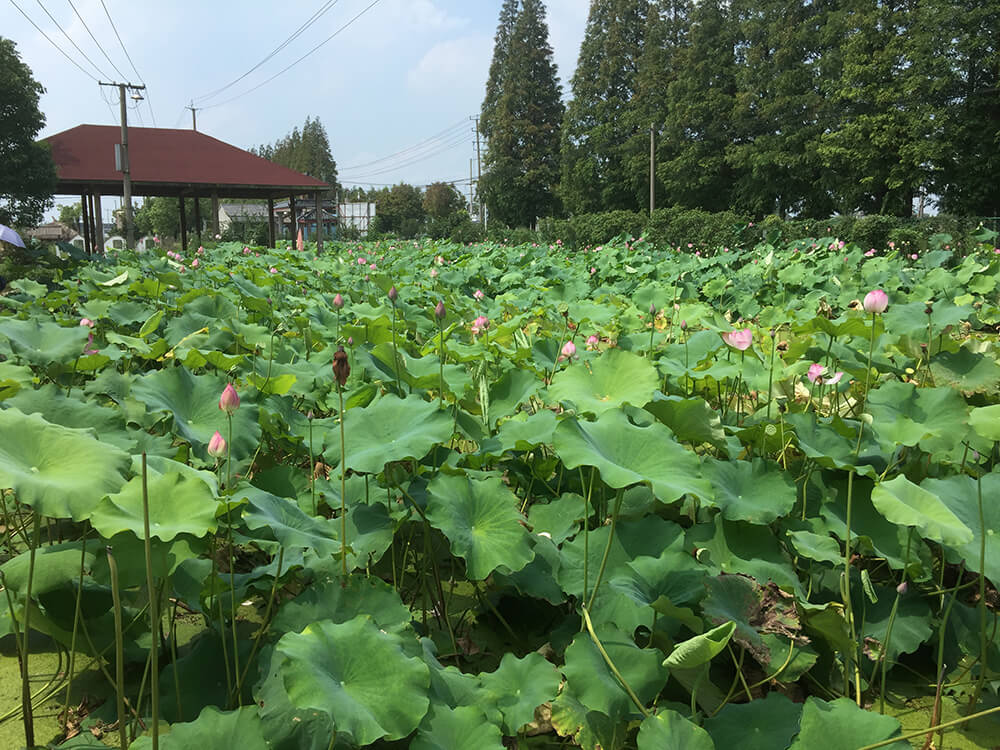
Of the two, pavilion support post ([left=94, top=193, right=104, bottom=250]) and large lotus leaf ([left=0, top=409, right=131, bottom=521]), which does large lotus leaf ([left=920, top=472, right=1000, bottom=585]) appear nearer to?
large lotus leaf ([left=0, top=409, right=131, bottom=521])

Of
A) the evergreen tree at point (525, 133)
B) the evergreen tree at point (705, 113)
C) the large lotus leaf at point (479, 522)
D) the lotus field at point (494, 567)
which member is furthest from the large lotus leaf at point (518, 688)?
the evergreen tree at point (525, 133)

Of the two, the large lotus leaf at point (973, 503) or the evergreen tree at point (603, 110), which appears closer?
the large lotus leaf at point (973, 503)

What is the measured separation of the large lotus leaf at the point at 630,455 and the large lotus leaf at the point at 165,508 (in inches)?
18.9

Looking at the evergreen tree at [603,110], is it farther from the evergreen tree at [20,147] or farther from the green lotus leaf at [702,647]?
the green lotus leaf at [702,647]

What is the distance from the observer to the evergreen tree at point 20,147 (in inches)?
503

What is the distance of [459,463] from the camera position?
139 centimetres

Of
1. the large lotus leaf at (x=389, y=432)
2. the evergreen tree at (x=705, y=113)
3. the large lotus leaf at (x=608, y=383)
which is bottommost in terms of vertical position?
the large lotus leaf at (x=389, y=432)

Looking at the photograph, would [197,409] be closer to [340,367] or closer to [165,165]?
[340,367]

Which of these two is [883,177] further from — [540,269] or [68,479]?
[68,479]

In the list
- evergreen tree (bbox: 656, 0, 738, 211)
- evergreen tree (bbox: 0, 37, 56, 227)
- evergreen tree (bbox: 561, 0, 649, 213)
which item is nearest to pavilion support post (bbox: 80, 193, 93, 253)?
evergreen tree (bbox: 0, 37, 56, 227)

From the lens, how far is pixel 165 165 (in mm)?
16984

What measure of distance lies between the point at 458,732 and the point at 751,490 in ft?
2.33

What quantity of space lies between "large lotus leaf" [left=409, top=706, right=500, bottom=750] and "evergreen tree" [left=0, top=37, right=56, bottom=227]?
1526cm

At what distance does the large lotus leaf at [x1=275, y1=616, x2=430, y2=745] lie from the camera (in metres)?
0.74
